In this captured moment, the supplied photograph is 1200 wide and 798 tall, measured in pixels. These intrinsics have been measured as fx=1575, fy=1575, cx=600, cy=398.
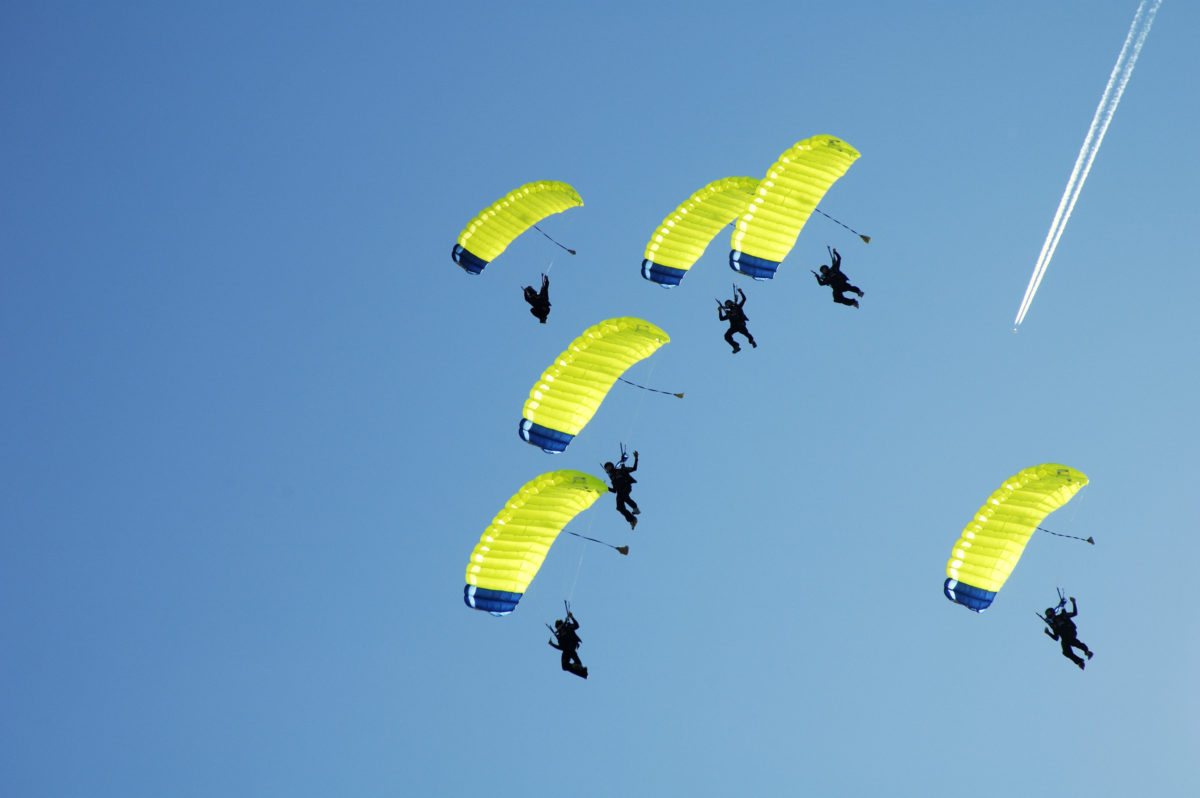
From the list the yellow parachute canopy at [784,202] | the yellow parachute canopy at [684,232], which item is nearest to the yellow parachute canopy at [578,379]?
the yellow parachute canopy at [784,202]

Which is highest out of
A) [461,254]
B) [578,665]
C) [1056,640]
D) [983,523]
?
[461,254]

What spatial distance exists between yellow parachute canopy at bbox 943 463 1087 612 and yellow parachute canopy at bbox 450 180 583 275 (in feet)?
34.0

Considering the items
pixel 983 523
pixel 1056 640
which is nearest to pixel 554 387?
pixel 983 523

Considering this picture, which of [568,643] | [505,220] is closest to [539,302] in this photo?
[505,220]

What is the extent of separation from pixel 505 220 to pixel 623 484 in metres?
6.35

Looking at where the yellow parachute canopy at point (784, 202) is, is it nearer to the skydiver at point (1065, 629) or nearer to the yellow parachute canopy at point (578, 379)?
the yellow parachute canopy at point (578, 379)

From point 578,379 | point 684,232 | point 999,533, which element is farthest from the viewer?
point 684,232

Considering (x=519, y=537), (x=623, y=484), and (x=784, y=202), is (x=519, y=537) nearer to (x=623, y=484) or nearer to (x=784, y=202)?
(x=623, y=484)

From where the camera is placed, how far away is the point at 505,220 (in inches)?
1254

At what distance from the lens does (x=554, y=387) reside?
28125 mm

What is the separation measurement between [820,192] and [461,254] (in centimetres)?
767

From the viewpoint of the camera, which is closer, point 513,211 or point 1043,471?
point 1043,471

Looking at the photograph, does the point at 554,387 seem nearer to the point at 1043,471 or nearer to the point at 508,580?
the point at 508,580

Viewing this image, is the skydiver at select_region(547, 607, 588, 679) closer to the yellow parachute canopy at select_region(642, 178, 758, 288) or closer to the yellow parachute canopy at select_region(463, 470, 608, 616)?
the yellow parachute canopy at select_region(463, 470, 608, 616)
